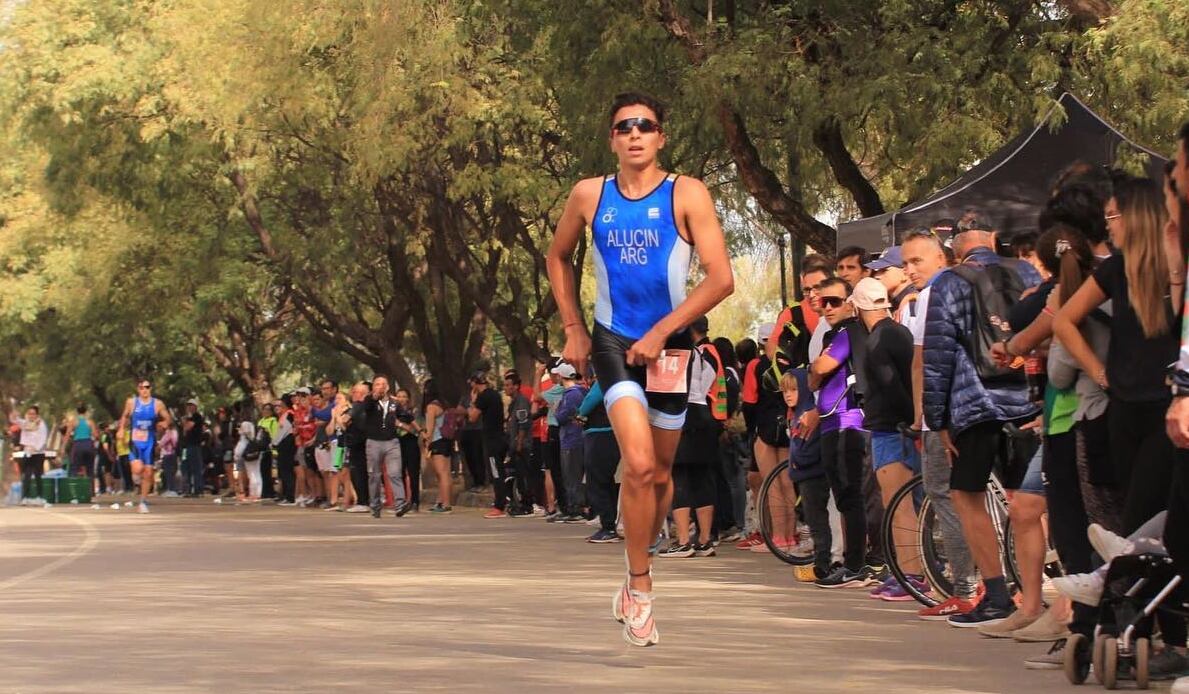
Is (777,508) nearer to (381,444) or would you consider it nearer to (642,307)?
(642,307)

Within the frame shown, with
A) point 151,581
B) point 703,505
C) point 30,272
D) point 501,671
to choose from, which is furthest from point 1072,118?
point 30,272

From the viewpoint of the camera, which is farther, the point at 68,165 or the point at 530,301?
the point at 530,301

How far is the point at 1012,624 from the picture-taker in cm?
1031

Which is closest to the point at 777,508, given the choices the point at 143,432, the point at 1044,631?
the point at 1044,631

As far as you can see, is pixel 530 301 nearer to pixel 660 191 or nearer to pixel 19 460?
pixel 19 460

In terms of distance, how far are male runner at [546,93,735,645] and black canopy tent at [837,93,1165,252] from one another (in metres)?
8.50

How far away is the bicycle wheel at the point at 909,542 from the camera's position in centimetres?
1179

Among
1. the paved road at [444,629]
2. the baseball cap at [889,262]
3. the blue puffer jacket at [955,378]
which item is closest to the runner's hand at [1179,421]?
the paved road at [444,629]

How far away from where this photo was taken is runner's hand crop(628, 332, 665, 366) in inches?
359

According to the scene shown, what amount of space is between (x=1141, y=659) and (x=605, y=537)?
12.0m

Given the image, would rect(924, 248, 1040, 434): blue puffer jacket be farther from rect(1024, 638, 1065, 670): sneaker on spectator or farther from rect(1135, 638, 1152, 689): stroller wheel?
rect(1135, 638, 1152, 689): stroller wheel

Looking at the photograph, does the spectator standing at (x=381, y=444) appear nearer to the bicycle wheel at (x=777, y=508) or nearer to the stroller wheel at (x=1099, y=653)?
the bicycle wheel at (x=777, y=508)

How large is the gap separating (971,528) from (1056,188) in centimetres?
193

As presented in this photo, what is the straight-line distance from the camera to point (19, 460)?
37.3 metres
